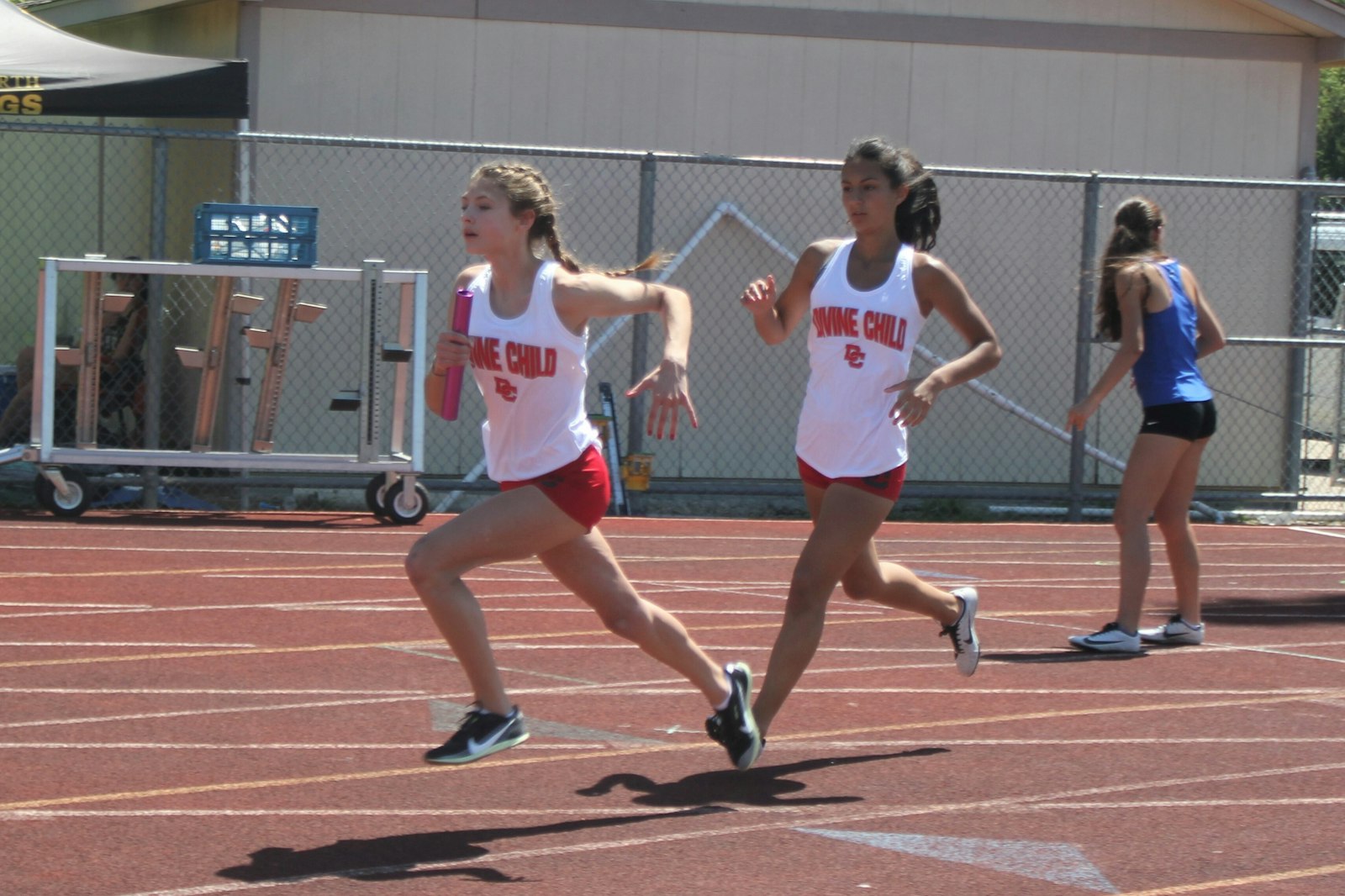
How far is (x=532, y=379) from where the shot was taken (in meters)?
5.38

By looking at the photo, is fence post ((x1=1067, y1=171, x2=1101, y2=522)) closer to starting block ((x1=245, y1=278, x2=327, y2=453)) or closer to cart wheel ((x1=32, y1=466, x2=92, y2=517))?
starting block ((x1=245, y1=278, x2=327, y2=453))

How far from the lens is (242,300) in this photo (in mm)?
11703

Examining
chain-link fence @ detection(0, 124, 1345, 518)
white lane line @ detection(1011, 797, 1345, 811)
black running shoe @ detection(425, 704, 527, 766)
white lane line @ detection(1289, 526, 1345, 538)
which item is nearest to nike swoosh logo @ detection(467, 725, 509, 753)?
black running shoe @ detection(425, 704, 527, 766)

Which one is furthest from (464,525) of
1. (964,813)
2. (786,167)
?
(786,167)

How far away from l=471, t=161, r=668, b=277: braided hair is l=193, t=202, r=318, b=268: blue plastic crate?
20.5 ft

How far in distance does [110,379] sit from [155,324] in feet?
3.29

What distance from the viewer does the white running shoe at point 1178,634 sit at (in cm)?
855

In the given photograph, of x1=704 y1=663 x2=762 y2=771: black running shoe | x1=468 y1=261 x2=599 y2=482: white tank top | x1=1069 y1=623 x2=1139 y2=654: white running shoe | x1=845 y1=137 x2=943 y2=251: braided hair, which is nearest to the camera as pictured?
x1=468 y1=261 x2=599 y2=482: white tank top

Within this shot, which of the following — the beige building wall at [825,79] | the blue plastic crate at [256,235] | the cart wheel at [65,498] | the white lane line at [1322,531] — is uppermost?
the beige building wall at [825,79]

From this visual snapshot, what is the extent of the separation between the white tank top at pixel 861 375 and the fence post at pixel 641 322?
264 inches

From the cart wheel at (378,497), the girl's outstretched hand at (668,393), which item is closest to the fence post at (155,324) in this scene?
the cart wheel at (378,497)

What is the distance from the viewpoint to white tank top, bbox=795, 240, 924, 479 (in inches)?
234

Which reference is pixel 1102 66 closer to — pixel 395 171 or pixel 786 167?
pixel 786 167

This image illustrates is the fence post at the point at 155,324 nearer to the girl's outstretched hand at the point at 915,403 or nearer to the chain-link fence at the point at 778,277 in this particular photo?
the chain-link fence at the point at 778,277
